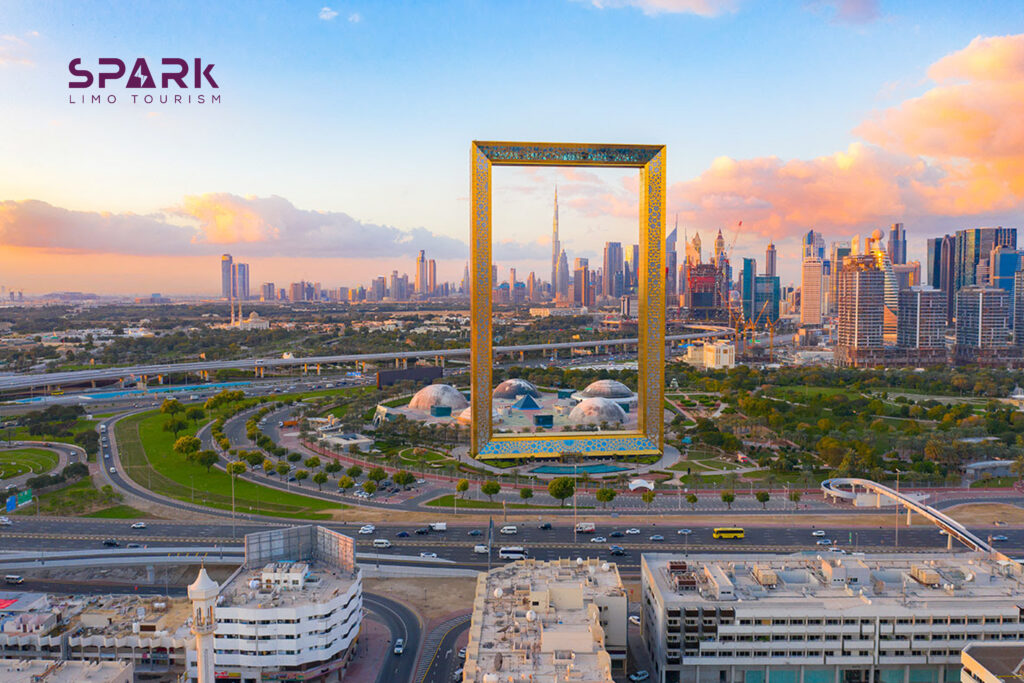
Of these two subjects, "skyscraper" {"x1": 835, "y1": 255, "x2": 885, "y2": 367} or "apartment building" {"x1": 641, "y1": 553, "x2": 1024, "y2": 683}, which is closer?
"apartment building" {"x1": 641, "y1": 553, "x2": 1024, "y2": 683}

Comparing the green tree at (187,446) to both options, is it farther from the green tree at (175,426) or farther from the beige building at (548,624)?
the beige building at (548,624)

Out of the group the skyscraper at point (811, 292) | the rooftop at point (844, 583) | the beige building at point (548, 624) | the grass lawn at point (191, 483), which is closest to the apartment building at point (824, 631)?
the rooftop at point (844, 583)

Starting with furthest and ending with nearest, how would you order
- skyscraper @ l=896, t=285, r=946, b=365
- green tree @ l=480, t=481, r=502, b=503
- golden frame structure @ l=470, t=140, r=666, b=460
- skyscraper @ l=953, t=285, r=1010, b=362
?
1. skyscraper @ l=896, t=285, r=946, b=365
2. skyscraper @ l=953, t=285, r=1010, b=362
3. green tree @ l=480, t=481, r=502, b=503
4. golden frame structure @ l=470, t=140, r=666, b=460

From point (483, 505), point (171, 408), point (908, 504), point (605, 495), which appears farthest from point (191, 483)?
point (908, 504)

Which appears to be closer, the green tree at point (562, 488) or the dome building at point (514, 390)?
the green tree at point (562, 488)

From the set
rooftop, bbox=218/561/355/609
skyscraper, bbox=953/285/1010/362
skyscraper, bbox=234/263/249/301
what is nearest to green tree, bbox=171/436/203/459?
rooftop, bbox=218/561/355/609

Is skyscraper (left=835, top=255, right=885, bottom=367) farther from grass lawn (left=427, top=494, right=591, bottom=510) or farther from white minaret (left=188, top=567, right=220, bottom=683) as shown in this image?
white minaret (left=188, top=567, right=220, bottom=683)
